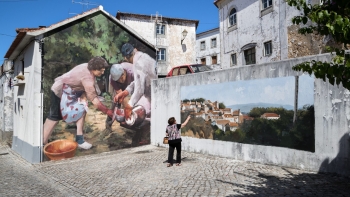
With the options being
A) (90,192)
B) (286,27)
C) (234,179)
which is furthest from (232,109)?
(286,27)

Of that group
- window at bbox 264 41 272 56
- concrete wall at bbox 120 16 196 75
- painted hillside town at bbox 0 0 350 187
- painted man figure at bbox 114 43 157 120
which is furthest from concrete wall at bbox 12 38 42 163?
concrete wall at bbox 120 16 196 75

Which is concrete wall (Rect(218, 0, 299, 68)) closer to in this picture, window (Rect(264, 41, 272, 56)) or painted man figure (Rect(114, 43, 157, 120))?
window (Rect(264, 41, 272, 56))

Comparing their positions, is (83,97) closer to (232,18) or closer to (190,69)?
(190,69)

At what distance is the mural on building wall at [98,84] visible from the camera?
12.5 meters

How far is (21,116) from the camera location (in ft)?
48.4

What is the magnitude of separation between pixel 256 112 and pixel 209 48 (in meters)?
30.4

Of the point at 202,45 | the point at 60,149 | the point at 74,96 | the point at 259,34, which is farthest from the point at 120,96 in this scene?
the point at 202,45

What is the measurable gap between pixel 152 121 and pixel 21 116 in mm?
6583

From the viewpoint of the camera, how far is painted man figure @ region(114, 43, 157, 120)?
46.7 ft

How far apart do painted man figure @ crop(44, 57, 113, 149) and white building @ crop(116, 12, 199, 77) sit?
1432 centimetres

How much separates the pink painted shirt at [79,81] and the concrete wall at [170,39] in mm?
14372

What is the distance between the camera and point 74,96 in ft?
41.6

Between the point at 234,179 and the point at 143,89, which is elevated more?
the point at 143,89

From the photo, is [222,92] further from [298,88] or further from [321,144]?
[321,144]
